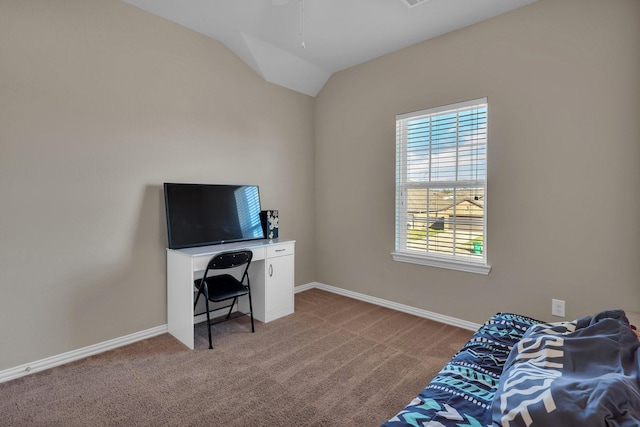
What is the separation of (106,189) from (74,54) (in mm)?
1020

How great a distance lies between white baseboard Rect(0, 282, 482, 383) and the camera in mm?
2237

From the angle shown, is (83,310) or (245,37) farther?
(245,37)

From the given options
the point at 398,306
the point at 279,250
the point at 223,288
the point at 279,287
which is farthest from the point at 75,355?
the point at 398,306

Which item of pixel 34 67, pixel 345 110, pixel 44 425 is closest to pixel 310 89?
pixel 345 110

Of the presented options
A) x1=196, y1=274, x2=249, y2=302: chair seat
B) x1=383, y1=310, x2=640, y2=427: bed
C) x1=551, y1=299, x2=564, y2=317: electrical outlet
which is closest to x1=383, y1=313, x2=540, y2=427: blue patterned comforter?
x1=383, y1=310, x2=640, y2=427: bed

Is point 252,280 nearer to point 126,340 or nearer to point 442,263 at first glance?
point 126,340

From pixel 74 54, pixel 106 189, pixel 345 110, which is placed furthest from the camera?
pixel 345 110

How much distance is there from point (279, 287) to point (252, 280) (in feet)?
0.95

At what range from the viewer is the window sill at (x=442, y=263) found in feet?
9.48

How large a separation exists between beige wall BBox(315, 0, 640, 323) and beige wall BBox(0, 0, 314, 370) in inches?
76.4

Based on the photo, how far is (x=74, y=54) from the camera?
2.41m

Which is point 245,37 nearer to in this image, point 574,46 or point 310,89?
point 310,89

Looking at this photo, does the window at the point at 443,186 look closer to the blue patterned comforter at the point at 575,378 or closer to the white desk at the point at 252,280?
the white desk at the point at 252,280

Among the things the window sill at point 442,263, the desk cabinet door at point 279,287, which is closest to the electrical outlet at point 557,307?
the window sill at point 442,263
